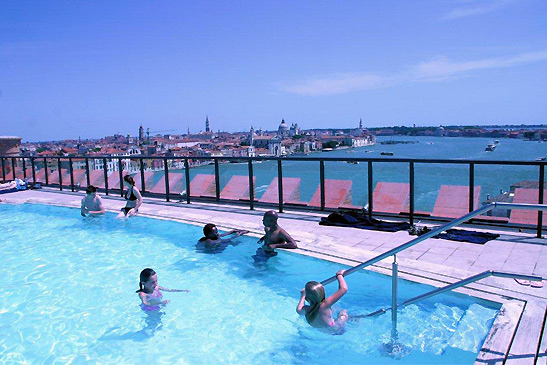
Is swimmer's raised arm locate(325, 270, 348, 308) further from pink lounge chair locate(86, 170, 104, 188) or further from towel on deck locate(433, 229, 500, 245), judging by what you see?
pink lounge chair locate(86, 170, 104, 188)

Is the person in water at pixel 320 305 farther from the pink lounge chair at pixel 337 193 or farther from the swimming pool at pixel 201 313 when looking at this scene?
the pink lounge chair at pixel 337 193

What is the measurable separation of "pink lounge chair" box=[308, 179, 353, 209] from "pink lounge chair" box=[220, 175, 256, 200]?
1.93 meters

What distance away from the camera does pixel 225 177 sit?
10773mm

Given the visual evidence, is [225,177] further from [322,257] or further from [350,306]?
[350,306]

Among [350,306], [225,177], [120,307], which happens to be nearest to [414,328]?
[350,306]

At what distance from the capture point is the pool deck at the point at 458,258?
3.54m

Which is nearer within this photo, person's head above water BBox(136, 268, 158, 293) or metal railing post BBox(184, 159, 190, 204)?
person's head above water BBox(136, 268, 158, 293)

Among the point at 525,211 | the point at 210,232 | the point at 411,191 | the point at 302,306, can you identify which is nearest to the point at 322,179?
the point at 411,191

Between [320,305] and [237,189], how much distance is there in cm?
649

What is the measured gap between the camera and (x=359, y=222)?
7.84m

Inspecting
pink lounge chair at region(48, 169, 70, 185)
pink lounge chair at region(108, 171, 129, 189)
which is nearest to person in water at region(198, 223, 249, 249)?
pink lounge chair at region(108, 171, 129, 189)

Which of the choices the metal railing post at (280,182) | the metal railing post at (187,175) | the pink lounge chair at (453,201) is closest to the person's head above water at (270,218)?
the metal railing post at (280,182)

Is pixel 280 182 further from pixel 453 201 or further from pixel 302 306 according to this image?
pixel 302 306

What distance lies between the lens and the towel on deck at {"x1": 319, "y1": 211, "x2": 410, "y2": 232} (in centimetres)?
745
